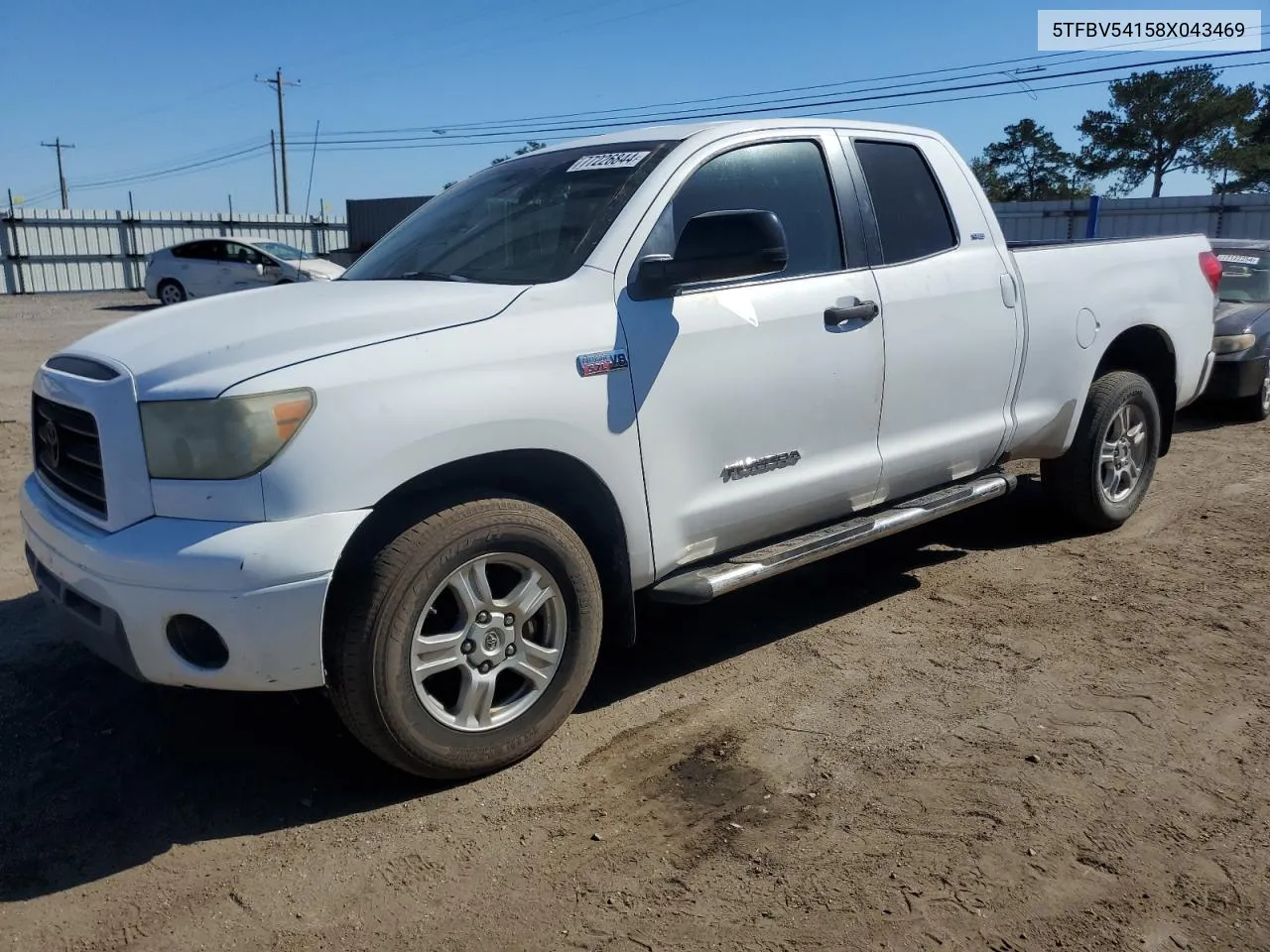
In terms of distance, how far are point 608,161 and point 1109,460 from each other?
128 inches

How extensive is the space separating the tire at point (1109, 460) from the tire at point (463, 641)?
315 cm

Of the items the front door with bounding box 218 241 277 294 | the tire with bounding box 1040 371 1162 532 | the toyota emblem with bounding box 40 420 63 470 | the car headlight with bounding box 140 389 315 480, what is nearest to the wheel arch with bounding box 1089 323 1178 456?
the tire with bounding box 1040 371 1162 532

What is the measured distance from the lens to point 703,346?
146 inches

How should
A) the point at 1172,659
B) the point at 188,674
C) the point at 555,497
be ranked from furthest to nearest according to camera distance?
the point at 1172,659
the point at 555,497
the point at 188,674

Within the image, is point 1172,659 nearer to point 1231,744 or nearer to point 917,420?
point 1231,744

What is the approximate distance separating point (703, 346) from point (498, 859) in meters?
1.74

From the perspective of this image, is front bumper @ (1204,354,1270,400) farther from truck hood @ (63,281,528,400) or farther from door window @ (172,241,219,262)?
door window @ (172,241,219,262)

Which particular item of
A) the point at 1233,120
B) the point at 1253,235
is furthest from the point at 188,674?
the point at 1233,120

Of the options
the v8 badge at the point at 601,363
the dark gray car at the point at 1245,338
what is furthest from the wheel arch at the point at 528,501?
the dark gray car at the point at 1245,338

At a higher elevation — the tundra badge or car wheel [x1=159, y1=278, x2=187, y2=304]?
car wheel [x1=159, y1=278, x2=187, y2=304]

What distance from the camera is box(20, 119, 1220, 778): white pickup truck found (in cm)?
Result: 293

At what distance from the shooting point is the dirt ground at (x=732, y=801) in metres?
2.71

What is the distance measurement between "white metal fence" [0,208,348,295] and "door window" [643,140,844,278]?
29570 mm

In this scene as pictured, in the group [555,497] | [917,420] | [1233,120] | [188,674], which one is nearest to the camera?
[188,674]
